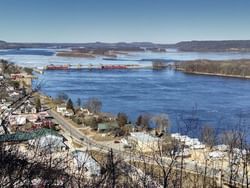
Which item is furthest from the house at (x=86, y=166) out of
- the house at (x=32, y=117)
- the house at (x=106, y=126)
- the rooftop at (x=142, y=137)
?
the house at (x=32, y=117)

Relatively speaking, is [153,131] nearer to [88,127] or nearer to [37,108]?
[88,127]

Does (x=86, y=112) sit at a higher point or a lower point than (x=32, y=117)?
lower

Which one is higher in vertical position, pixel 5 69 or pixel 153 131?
pixel 5 69

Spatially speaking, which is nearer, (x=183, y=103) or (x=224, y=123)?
(x=224, y=123)

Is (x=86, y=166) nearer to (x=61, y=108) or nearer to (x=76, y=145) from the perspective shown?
(x=76, y=145)

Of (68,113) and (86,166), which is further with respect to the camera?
(68,113)

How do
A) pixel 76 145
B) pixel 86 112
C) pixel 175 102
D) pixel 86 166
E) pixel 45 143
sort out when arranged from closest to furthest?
pixel 45 143, pixel 86 166, pixel 76 145, pixel 86 112, pixel 175 102

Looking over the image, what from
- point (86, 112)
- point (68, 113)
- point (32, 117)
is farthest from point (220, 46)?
point (32, 117)

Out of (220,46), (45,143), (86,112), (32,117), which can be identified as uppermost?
(45,143)

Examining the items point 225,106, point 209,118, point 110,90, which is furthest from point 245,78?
point 209,118

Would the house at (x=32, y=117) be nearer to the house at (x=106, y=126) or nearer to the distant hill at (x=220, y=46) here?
the house at (x=106, y=126)

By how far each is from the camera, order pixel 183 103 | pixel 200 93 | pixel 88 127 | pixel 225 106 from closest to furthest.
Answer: pixel 88 127 → pixel 225 106 → pixel 183 103 → pixel 200 93
